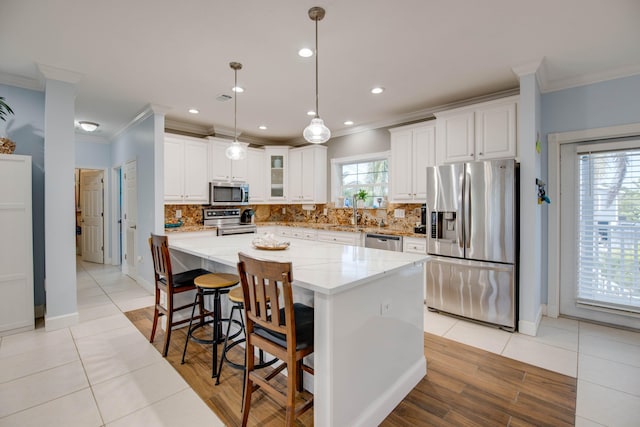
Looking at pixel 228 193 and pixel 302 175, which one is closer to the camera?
pixel 228 193

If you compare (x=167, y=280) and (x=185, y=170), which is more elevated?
(x=185, y=170)

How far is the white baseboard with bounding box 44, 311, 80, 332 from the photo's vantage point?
3109 millimetres

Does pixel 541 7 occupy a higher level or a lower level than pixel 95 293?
higher

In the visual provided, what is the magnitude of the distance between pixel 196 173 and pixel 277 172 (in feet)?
5.42

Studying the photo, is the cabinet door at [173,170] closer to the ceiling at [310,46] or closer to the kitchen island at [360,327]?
the ceiling at [310,46]

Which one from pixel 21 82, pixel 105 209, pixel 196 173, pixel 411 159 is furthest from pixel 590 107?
pixel 105 209

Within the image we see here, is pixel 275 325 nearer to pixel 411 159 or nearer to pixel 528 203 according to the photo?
pixel 528 203

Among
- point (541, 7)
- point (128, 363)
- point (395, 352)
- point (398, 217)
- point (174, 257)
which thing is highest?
point (541, 7)

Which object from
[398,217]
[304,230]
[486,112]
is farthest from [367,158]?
[486,112]

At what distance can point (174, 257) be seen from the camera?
10.3ft

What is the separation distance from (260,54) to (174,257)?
2187 mm

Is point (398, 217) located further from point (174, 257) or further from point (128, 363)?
point (128, 363)

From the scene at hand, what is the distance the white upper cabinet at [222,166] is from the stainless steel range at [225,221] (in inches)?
23.2

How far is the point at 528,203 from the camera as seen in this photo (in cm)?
301
